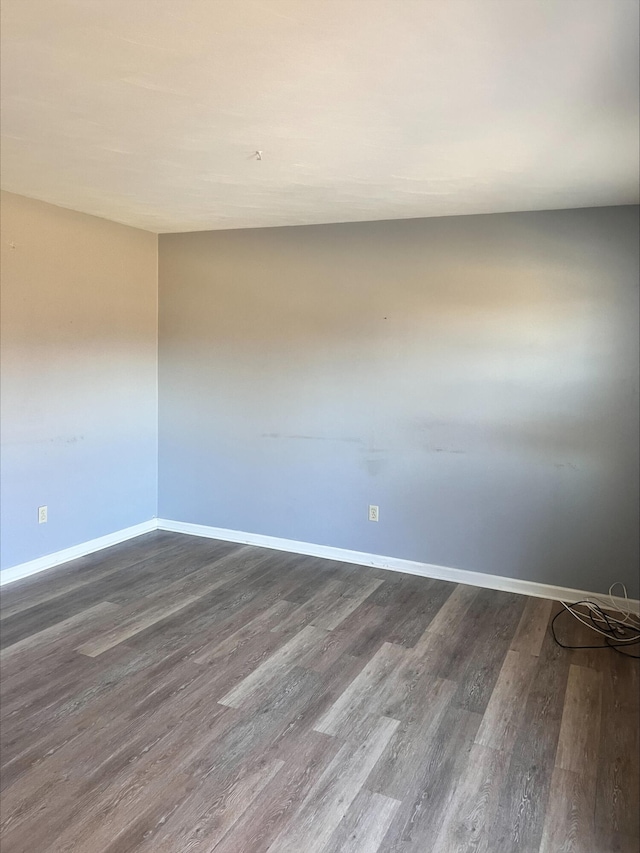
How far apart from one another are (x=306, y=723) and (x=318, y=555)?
1878mm

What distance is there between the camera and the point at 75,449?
152 inches

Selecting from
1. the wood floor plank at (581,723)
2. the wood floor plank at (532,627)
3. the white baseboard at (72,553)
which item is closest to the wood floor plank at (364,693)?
the wood floor plank at (532,627)

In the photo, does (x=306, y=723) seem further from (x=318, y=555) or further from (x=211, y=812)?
(x=318, y=555)

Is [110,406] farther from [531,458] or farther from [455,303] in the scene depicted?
[531,458]

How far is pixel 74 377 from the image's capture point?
3.81m

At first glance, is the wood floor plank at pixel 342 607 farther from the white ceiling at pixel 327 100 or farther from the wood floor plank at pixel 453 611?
the white ceiling at pixel 327 100

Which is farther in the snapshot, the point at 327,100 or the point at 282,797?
the point at 327,100

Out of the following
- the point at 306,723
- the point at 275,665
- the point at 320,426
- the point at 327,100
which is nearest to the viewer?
the point at 327,100

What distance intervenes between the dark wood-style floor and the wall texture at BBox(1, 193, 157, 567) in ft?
1.79

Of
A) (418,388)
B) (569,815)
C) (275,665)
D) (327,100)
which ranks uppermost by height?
(327,100)

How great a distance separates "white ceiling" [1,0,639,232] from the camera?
150cm

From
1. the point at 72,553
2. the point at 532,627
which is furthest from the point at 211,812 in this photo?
the point at 72,553

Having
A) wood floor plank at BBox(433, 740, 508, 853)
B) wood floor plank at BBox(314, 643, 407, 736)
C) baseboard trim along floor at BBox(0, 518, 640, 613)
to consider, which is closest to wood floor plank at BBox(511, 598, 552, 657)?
baseboard trim along floor at BBox(0, 518, 640, 613)

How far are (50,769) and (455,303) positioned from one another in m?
→ 3.06
